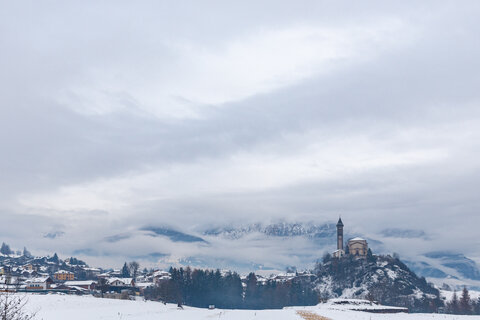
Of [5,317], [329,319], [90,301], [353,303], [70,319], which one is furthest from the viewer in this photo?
[353,303]

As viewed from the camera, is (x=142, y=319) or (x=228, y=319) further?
(x=228, y=319)

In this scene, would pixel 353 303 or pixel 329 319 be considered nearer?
pixel 329 319

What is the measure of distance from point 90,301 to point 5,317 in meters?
95.4

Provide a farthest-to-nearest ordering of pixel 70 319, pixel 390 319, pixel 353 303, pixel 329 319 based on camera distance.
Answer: pixel 353 303
pixel 390 319
pixel 329 319
pixel 70 319

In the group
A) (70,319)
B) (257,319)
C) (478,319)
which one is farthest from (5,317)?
(478,319)

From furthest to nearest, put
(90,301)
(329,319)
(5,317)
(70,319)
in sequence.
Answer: (90,301)
(329,319)
(70,319)
(5,317)

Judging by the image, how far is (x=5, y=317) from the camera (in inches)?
1149

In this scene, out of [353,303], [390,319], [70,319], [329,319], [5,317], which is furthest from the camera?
[353,303]

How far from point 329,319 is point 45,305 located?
50481 millimetres

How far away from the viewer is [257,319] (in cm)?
8938

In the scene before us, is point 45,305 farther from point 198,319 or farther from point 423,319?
point 423,319

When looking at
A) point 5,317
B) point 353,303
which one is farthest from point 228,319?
point 353,303

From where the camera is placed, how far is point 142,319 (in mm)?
80000

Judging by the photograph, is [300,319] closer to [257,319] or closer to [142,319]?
[257,319]
